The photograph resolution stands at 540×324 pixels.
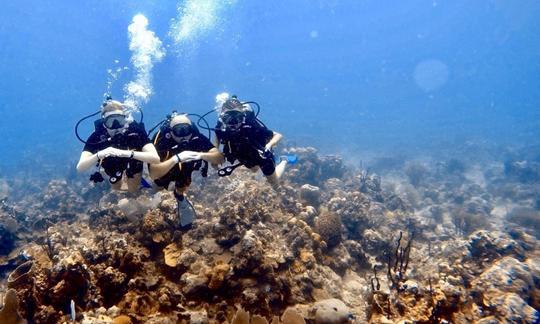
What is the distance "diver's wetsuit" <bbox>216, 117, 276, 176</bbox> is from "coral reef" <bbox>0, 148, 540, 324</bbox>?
4.17ft

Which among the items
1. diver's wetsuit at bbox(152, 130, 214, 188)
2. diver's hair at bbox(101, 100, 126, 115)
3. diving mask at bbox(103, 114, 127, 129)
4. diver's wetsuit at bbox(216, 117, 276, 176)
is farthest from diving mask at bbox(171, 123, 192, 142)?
diver's hair at bbox(101, 100, 126, 115)

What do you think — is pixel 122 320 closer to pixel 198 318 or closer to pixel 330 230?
pixel 198 318

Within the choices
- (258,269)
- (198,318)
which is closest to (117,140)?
(258,269)

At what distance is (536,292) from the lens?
21.5 ft

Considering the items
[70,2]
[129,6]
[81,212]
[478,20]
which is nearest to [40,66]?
[70,2]

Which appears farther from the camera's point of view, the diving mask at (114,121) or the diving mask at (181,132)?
the diving mask at (181,132)

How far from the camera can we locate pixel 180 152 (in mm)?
6863

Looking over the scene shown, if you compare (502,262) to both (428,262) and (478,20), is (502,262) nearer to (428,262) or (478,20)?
(428,262)

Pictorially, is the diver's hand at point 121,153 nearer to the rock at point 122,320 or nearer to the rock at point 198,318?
the rock at point 122,320

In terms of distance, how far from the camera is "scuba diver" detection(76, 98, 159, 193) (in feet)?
20.3

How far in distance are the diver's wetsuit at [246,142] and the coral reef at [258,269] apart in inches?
50.0

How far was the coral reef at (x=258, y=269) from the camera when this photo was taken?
15.5 ft

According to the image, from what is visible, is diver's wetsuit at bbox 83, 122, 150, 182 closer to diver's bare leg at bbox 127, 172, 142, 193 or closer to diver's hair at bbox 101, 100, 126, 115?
diver's hair at bbox 101, 100, 126, 115

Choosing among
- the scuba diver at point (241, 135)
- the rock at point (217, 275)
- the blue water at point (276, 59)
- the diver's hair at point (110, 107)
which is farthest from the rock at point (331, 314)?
the blue water at point (276, 59)
